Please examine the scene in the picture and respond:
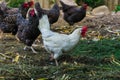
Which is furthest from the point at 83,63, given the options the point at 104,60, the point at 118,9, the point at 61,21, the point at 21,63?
the point at 118,9

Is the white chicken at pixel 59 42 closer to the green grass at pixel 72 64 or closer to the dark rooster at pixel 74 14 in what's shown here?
the green grass at pixel 72 64

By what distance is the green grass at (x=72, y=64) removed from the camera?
6.46 m

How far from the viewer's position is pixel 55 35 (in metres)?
7.09

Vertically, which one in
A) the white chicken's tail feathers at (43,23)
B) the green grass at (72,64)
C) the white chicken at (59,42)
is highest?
the white chicken's tail feathers at (43,23)

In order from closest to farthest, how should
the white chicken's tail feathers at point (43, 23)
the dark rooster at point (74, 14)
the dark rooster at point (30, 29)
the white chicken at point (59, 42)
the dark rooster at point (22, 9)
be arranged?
the white chicken at point (59, 42), the white chicken's tail feathers at point (43, 23), the dark rooster at point (30, 29), the dark rooster at point (22, 9), the dark rooster at point (74, 14)

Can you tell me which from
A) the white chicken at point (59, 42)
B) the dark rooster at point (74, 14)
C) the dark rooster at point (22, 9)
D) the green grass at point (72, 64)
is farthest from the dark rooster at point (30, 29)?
the dark rooster at point (74, 14)

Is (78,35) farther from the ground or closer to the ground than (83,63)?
farther from the ground

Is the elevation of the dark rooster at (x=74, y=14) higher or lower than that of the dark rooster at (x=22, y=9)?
lower

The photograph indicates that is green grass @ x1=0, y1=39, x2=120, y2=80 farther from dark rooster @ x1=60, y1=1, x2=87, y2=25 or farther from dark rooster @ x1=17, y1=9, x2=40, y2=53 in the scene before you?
dark rooster @ x1=60, y1=1, x2=87, y2=25

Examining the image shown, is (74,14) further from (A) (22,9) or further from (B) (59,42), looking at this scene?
(B) (59,42)

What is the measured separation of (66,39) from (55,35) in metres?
0.19

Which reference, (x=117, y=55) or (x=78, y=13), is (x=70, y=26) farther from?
(x=117, y=55)

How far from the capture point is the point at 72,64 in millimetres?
7023

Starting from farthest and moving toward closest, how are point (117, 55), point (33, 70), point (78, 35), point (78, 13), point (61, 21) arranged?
point (61, 21) < point (78, 13) < point (117, 55) < point (78, 35) < point (33, 70)
